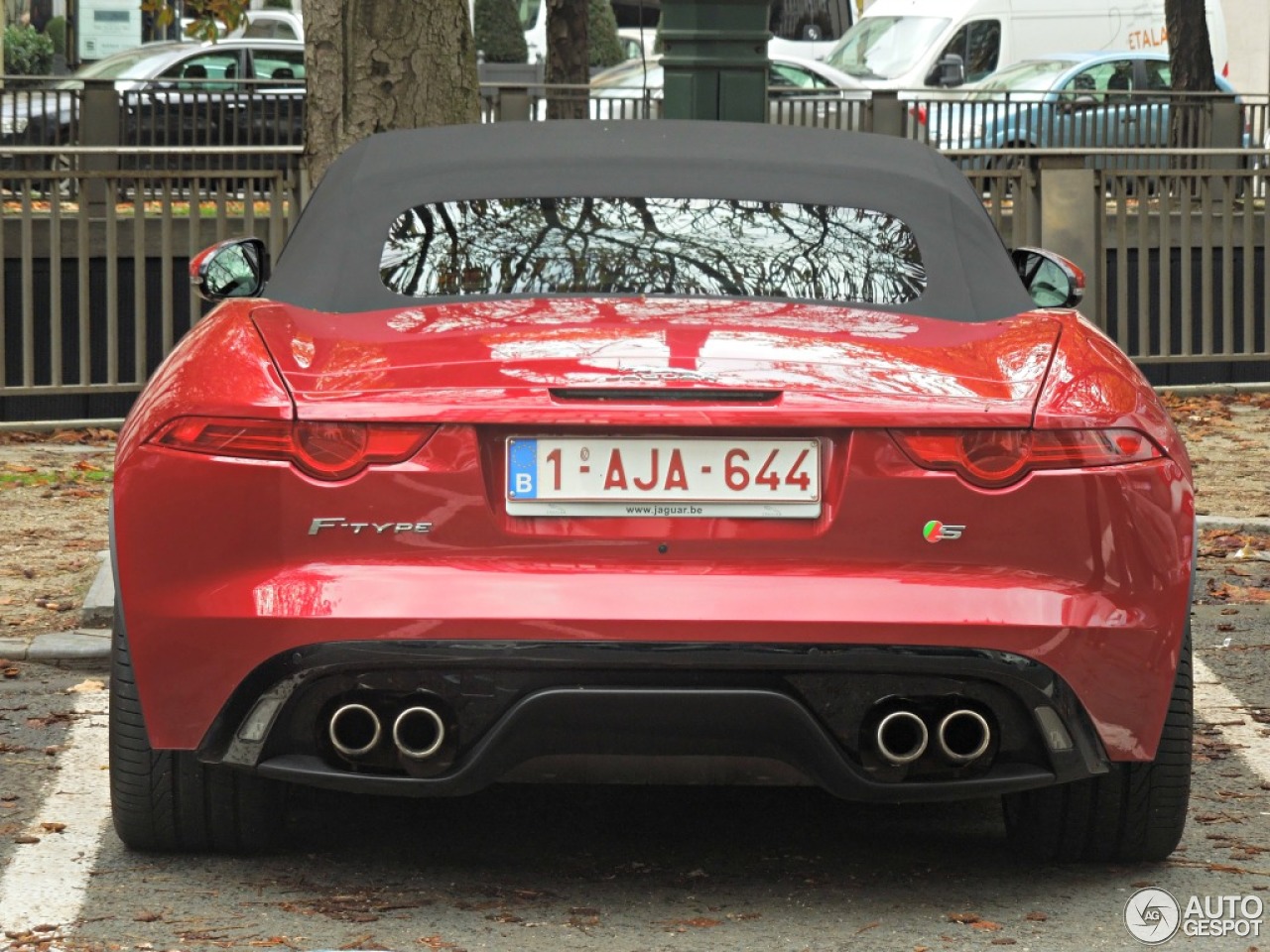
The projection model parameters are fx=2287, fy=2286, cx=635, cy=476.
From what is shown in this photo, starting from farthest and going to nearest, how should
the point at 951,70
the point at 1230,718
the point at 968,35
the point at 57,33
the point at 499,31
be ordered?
1. the point at 57,33
2. the point at 499,31
3. the point at 968,35
4. the point at 951,70
5. the point at 1230,718

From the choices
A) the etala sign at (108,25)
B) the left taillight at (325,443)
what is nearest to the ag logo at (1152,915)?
the left taillight at (325,443)

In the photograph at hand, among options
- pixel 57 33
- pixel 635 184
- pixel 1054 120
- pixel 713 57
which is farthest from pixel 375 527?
pixel 57 33

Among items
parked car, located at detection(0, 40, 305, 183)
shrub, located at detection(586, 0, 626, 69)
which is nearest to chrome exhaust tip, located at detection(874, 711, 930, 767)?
parked car, located at detection(0, 40, 305, 183)

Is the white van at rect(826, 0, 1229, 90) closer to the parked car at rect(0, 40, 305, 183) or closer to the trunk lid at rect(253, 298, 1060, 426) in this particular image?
the parked car at rect(0, 40, 305, 183)

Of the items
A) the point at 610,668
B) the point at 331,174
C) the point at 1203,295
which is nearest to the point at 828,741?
the point at 610,668

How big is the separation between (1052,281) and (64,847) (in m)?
2.47

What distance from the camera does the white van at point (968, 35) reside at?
29.4m

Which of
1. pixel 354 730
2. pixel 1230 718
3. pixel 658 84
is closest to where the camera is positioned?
pixel 354 730

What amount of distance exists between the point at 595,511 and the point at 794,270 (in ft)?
3.15

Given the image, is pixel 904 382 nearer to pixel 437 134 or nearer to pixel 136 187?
pixel 437 134

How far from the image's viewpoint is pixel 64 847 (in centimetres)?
451

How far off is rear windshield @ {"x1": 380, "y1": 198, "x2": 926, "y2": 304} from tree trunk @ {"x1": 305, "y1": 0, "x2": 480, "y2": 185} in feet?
13.0

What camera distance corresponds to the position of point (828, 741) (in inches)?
152

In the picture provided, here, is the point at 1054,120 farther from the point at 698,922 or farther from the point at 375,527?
the point at 375,527
